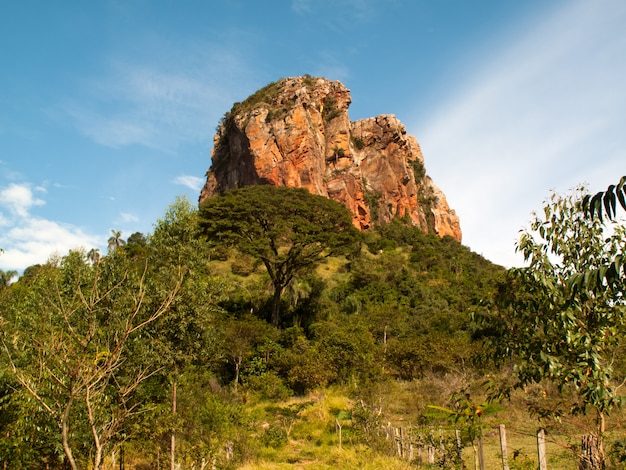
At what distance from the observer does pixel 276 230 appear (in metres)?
23.9

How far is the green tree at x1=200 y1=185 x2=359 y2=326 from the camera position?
23.7 m

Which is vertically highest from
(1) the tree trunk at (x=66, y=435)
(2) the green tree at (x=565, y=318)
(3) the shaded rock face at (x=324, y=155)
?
(3) the shaded rock face at (x=324, y=155)

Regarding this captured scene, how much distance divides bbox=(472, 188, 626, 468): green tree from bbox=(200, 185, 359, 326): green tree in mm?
19088

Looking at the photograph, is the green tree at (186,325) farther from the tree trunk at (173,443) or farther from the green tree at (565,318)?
the green tree at (565,318)

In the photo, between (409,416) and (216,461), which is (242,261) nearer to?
(409,416)

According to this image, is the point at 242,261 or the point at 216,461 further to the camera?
the point at 242,261

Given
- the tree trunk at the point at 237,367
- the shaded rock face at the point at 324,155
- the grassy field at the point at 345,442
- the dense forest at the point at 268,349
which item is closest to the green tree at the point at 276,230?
the dense forest at the point at 268,349

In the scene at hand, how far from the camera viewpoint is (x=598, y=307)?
402 centimetres

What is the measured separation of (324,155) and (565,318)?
6247 cm

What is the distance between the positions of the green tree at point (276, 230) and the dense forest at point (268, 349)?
109 millimetres

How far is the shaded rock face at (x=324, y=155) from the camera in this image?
57.1 metres

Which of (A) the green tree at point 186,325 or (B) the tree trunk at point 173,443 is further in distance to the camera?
(A) the green tree at point 186,325

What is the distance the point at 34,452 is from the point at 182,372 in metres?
3.53

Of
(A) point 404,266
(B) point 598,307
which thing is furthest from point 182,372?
(A) point 404,266
